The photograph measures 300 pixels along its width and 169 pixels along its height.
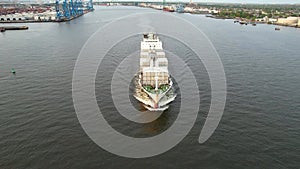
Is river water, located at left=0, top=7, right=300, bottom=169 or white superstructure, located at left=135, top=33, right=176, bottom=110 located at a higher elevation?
white superstructure, located at left=135, top=33, right=176, bottom=110

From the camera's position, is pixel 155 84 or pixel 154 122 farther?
pixel 155 84

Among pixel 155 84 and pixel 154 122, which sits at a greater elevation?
pixel 155 84

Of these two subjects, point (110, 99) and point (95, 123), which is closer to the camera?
point (95, 123)

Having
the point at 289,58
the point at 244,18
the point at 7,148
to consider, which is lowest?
the point at 7,148

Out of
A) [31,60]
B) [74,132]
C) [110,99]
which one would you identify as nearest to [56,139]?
[74,132]

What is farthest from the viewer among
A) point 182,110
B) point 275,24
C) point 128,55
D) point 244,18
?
point 244,18

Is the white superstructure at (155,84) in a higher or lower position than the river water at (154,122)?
higher

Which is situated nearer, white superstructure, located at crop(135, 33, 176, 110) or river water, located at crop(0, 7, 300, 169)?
river water, located at crop(0, 7, 300, 169)

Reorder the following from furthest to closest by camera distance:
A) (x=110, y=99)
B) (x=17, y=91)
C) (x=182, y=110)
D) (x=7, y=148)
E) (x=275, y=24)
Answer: (x=275, y=24)
(x=17, y=91)
(x=110, y=99)
(x=182, y=110)
(x=7, y=148)

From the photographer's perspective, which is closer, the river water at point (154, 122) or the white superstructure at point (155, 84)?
the river water at point (154, 122)

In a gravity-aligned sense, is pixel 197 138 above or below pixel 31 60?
below

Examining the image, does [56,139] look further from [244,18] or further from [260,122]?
[244,18]
